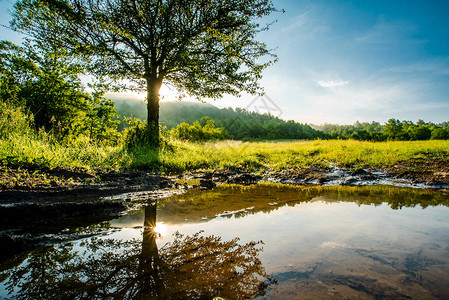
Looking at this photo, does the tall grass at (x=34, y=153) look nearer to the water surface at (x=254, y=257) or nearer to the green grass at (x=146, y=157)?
the green grass at (x=146, y=157)

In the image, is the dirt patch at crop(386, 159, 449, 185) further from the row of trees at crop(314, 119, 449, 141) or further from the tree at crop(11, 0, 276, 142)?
the row of trees at crop(314, 119, 449, 141)

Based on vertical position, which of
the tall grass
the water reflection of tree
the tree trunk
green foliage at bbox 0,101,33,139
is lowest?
the water reflection of tree

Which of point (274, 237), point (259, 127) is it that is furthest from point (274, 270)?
point (259, 127)

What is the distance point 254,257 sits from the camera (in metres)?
1.72

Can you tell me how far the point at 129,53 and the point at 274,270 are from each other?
39.2ft

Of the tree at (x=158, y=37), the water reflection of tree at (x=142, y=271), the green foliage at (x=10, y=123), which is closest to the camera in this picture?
the water reflection of tree at (x=142, y=271)

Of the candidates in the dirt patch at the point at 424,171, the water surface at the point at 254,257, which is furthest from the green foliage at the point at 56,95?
the dirt patch at the point at 424,171

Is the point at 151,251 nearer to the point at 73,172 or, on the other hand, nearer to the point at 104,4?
the point at 73,172

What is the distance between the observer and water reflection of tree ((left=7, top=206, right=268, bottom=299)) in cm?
130

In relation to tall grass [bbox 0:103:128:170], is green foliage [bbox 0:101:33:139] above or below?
above

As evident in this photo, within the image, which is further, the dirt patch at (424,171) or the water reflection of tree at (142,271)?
the dirt patch at (424,171)

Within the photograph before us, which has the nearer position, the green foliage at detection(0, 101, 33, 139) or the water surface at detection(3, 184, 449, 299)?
the water surface at detection(3, 184, 449, 299)

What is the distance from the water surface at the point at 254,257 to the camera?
1315 millimetres

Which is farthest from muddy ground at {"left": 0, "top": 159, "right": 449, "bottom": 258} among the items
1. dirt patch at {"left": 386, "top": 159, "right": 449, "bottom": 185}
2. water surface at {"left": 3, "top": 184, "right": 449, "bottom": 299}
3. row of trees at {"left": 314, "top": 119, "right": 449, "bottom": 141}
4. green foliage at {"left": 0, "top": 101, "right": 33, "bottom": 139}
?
row of trees at {"left": 314, "top": 119, "right": 449, "bottom": 141}
